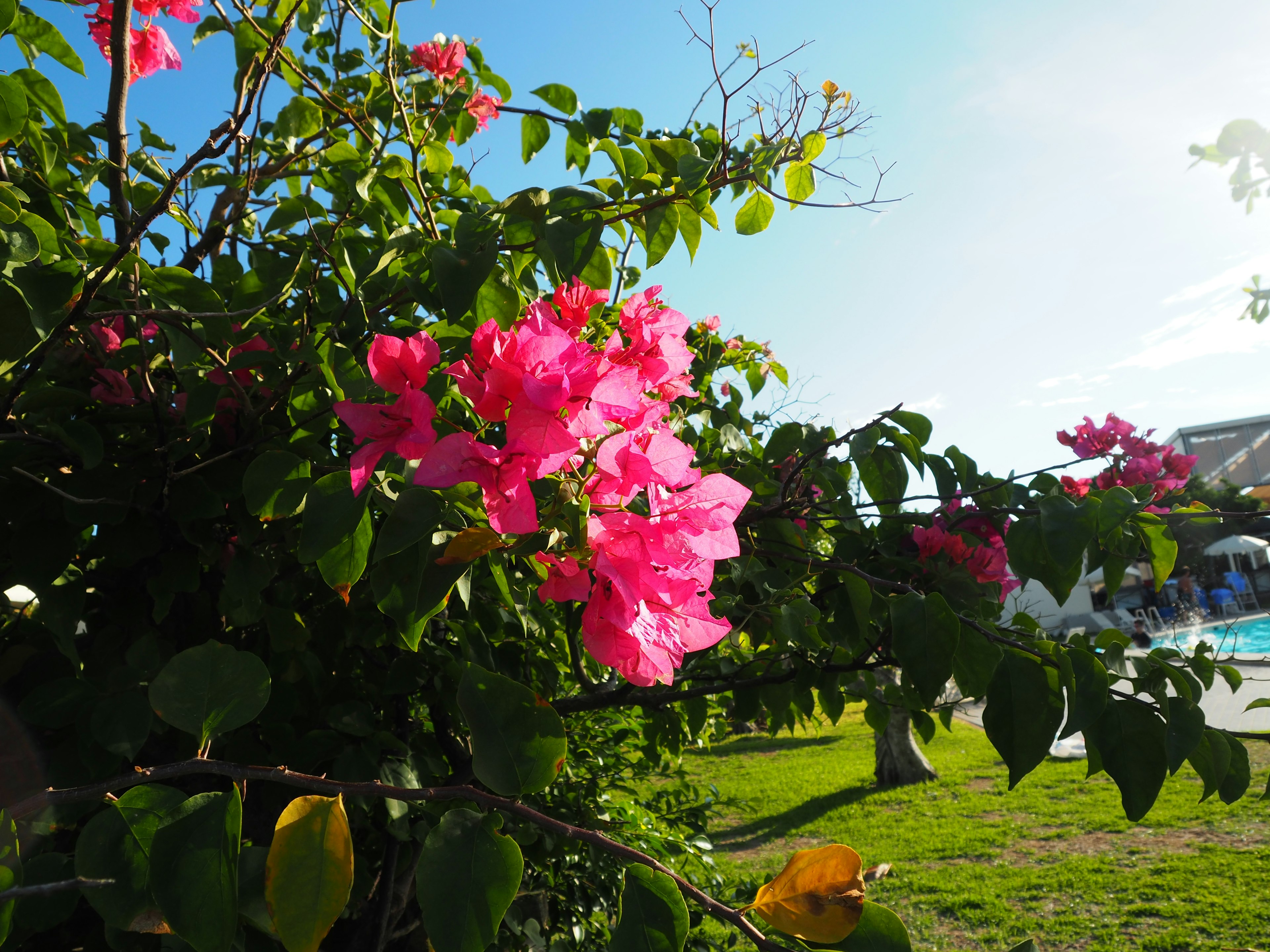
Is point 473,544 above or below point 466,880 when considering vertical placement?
above

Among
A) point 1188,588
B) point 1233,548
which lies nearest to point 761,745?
point 1188,588

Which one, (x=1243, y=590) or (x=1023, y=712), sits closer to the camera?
(x=1023, y=712)

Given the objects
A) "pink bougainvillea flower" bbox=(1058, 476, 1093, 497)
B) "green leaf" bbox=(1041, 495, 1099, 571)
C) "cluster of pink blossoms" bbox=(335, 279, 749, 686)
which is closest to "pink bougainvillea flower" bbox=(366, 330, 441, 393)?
"cluster of pink blossoms" bbox=(335, 279, 749, 686)

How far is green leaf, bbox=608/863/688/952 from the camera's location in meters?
0.53

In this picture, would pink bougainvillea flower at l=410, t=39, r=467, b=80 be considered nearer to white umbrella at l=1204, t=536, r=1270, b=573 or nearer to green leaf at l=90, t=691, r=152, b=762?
green leaf at l=90, t=691, r=152, b=762

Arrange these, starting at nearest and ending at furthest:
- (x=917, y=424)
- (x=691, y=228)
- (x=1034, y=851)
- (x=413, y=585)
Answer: (x=413, y=585) < (x=691, y=228) < (x=917, y=424) < (x=1034, y=851)

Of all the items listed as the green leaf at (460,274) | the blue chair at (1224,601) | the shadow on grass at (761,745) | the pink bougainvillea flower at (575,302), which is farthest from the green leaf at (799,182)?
the blue chair at (1224,601)

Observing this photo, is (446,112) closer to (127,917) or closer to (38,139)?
(38,139)

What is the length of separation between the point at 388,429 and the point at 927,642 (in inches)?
23.1

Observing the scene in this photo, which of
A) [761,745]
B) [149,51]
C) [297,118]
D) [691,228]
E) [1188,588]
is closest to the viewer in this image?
[691,228]

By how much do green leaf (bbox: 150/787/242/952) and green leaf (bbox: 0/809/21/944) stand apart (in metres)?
0.08

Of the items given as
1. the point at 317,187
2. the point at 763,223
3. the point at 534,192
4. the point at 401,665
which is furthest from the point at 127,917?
the point at 317,187

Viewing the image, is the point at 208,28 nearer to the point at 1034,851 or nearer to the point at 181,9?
the point at 181,9

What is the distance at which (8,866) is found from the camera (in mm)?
541
